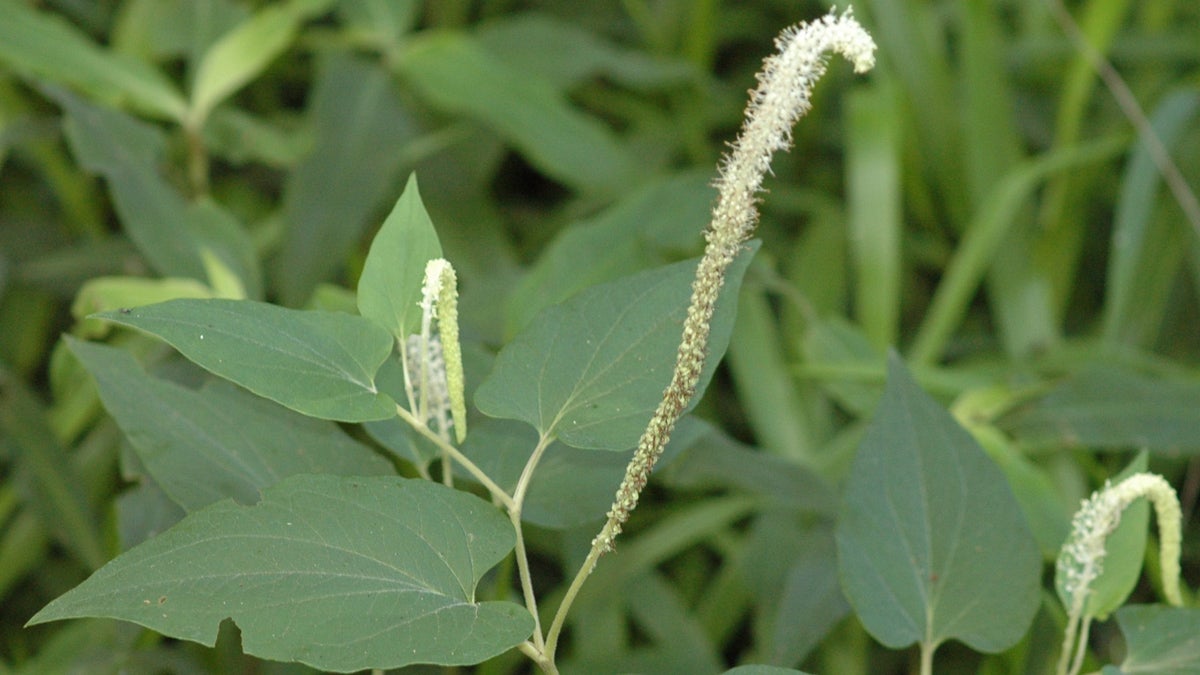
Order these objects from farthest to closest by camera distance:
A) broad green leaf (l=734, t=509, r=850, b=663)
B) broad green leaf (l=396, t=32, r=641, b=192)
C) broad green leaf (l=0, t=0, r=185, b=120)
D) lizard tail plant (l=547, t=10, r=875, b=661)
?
broad green leaf (l=396, t=32, r=641, b=192) < broad green leaf (l=0, t=0, r=185, b=120) < broad green leaf (l=734, t=509, r=850, b=663) < lizard tail plant (l=547, t=10, r=875, b=661)

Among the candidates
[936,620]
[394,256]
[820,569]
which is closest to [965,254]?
[820,569]

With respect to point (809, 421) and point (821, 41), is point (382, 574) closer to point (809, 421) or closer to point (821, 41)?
point (821, 41)

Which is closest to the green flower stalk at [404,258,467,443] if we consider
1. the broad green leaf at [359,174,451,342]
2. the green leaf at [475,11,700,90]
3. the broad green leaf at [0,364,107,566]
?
the broad green leaf at [359,174,451,342]

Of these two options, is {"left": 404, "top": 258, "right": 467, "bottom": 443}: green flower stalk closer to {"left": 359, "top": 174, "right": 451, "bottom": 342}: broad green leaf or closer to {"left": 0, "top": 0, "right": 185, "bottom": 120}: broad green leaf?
{"left": 359, "top": 174, "right": 451, "bottom": 342}: broad green leaf

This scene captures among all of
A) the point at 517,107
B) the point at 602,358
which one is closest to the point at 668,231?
the point at 517,107

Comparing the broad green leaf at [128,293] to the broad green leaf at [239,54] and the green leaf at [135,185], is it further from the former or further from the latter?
the broad green leaf at [239,54]

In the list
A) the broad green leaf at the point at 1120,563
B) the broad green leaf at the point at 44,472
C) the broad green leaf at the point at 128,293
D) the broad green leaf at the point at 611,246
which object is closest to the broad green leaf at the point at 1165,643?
the broad green leaf at the point at 1120,563
